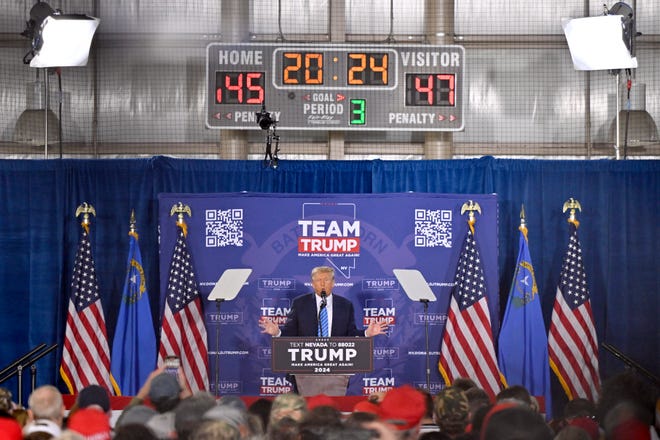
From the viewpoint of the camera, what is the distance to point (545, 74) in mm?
12352

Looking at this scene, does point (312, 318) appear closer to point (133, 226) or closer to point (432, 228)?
point (432, 228)

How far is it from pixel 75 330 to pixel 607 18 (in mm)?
6663

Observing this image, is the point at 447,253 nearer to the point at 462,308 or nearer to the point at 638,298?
the point at 462,308

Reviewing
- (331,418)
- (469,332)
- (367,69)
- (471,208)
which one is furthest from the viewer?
(367,69)

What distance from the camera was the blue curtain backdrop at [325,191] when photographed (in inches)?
452

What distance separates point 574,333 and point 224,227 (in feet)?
12.8

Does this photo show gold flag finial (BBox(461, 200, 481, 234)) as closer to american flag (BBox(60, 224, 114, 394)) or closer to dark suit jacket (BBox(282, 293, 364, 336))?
dark suit jacket (BBox(282, 293, 364, 336))

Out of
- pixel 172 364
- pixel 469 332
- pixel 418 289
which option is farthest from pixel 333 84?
pixel 172 364

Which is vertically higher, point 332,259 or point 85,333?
point 332,259

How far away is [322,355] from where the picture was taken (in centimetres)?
841

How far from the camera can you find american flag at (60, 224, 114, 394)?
36.4 feet

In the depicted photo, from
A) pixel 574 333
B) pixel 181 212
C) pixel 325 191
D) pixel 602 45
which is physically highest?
pixel 602 45

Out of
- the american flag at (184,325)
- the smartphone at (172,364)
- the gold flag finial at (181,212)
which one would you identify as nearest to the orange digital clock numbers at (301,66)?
the gold flag finial at (181,212)

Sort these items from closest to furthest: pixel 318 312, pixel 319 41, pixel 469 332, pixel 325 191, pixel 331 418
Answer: pixel 331 418 < pixel 318 312 < pixel 469 332 < pixel 325 191 < pixel 319 41
